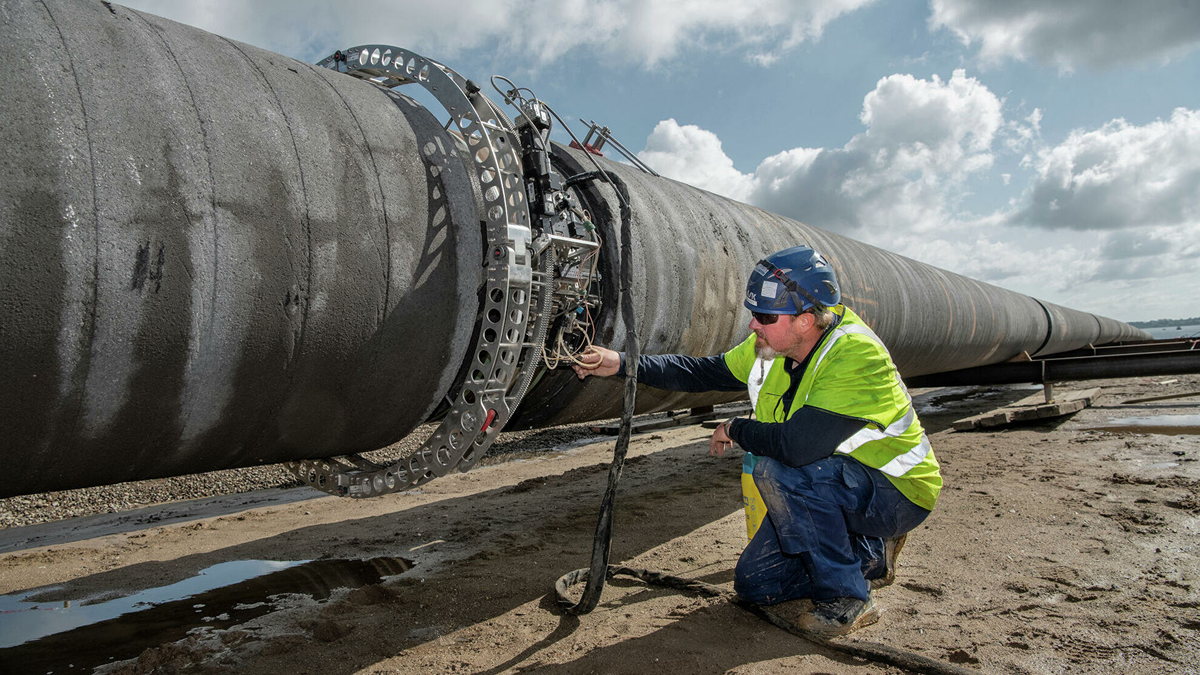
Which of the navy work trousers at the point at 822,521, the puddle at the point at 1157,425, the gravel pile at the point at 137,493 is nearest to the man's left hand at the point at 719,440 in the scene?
Result: the navy work trousers at the point at 822,521

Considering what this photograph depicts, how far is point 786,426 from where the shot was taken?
259cm

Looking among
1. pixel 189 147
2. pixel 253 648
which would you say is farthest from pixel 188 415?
pixel 253 648

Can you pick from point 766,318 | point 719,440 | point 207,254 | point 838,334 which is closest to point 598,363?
point 719,440

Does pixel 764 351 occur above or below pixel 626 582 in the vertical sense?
above

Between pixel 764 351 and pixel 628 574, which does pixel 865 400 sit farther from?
pixel 628 574

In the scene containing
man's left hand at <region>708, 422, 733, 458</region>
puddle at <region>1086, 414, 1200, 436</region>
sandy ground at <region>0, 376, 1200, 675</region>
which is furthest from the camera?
puddle at <region>1086, 414, 1200, 436</region>

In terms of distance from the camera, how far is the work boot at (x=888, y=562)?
114 inches

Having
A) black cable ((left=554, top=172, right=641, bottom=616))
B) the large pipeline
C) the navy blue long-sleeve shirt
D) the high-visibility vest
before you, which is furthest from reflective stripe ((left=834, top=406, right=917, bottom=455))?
the large pipeline

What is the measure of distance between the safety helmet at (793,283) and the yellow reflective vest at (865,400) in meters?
0.16

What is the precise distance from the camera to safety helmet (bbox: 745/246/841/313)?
263cm

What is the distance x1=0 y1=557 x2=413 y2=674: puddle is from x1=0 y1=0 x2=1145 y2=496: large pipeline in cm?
104

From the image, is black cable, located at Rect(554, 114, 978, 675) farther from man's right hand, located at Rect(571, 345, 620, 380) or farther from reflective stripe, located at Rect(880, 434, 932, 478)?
reflective stripe, located at Rect(880, 434, 932, 478)

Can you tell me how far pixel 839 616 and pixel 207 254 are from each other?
2.26 meters

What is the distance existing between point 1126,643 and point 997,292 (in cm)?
603
